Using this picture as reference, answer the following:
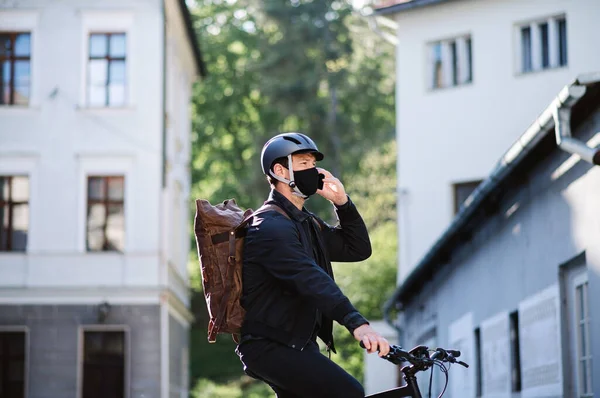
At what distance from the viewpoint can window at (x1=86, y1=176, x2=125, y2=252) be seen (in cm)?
3169

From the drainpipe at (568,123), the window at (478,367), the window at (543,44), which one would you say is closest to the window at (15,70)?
the window at (543,44)

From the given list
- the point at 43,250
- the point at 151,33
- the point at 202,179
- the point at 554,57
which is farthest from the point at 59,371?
the point at 202,179

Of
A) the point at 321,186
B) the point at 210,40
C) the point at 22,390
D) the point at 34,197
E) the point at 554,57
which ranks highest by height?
the point at 210,40

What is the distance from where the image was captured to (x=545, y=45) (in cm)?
2719

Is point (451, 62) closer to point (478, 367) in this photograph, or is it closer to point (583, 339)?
point (478, 367)

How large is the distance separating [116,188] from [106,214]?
26.6 inches

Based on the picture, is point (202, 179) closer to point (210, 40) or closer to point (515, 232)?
point (210, 40)

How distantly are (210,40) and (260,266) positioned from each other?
4297cm

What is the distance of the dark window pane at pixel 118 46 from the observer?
32219 mm

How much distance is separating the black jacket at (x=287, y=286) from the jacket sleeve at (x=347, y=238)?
17.3 inches

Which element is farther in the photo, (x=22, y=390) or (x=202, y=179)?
(x=202, y=179)

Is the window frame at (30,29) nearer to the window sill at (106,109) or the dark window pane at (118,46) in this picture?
the window sill at (106,109)

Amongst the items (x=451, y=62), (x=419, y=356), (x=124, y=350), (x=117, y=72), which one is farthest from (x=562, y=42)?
A: (x=419, y=356)

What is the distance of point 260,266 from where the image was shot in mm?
6312
